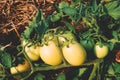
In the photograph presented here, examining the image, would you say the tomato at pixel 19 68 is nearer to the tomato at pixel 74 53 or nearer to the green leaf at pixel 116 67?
the tomato at pixel 74 53

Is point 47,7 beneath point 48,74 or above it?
above

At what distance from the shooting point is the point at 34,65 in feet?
5.92

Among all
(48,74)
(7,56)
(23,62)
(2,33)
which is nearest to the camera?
(7,56)

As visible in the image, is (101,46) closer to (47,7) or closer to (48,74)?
(48,74)

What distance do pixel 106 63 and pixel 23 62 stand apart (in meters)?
0.39

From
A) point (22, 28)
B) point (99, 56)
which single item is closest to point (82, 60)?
point (99, 56)

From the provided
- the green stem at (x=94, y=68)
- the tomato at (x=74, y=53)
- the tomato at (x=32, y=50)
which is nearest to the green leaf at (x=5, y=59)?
the tomato at (x=32, y=50)

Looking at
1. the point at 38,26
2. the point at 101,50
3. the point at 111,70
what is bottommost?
the point at 111,70

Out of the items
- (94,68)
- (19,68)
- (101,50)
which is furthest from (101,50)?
(19,68)

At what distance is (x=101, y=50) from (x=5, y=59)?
16.6 inches

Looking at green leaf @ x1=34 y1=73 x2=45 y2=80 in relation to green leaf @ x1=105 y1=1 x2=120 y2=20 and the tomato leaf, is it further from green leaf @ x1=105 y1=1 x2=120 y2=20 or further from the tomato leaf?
green leaf @ x1=105 y1=1 x2=120 y2=20

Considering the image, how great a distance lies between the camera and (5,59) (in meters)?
1.69

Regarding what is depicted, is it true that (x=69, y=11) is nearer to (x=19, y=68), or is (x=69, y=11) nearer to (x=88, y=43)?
(x=88, y=43)

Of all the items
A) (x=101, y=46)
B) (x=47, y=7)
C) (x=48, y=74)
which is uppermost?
(x=47, y=7)
